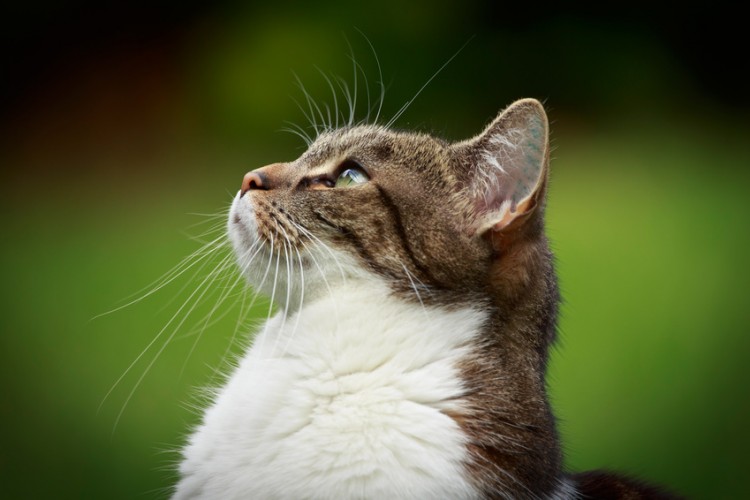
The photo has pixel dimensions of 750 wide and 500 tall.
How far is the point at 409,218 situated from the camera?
222cm

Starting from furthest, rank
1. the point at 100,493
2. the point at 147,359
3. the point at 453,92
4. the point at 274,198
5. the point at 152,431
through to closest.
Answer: the point at 453,92, the point at 147,359, the point at 152,431, the point at 100,493, the point at 274,198

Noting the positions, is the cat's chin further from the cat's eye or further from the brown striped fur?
the cat's eye

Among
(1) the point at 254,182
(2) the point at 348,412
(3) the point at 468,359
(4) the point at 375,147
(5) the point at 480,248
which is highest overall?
(4) the point at 375,147

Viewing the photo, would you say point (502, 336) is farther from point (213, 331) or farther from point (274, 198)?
point (213, 331)

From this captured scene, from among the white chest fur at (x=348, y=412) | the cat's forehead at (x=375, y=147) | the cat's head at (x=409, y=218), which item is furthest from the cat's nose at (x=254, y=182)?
the white chest fur at (x=348, y=412)

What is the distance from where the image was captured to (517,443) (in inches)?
79.2

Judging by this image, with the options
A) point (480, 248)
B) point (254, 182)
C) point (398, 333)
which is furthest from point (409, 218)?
point (254, 182)

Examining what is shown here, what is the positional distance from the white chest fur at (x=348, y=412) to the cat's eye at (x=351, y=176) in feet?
1.06

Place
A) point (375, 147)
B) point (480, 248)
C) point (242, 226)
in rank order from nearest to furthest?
point (480, 248)
point (242, 226)
point (375, 147)

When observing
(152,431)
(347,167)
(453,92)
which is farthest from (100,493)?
(453,92)

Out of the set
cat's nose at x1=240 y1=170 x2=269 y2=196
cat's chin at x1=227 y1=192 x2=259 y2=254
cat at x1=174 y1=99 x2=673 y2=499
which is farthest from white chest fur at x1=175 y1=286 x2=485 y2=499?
cat's nose at x1=240 y1=170 x2=269 y2=196

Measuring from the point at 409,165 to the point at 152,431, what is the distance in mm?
2242

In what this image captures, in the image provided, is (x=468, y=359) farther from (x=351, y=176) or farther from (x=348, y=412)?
(x=351, y=176)

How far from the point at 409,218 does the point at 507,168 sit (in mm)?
278
